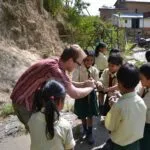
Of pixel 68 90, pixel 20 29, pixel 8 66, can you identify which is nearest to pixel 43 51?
pixel 20 29

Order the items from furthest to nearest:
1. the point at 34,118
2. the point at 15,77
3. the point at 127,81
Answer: the point at 15,77 < the point at 127,81 < the point at 34,118

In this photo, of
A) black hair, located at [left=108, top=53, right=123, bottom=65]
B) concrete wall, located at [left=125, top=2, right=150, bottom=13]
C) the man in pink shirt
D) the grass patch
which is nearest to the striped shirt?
the man in pink shirt

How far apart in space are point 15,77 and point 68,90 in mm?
4413

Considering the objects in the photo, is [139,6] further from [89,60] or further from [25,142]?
[25,142]

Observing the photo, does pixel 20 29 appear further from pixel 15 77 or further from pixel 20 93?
pixel 20 93

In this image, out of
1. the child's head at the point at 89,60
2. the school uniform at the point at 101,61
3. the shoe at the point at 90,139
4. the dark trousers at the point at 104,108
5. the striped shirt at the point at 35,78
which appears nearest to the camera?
the striped shirt at the point at 35,78

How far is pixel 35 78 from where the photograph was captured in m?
3.82

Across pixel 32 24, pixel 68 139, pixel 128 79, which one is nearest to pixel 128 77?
pixel 128 79

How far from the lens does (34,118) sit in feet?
9.83

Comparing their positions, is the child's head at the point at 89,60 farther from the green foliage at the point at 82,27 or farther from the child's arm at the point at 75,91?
the green foliage at the point at 82,27

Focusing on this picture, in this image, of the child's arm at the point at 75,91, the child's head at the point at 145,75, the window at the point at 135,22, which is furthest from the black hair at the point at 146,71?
the window at the point at 135,22

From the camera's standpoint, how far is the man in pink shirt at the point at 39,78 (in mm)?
3797

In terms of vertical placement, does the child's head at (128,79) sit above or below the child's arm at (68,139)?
above

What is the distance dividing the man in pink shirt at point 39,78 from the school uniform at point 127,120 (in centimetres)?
66
